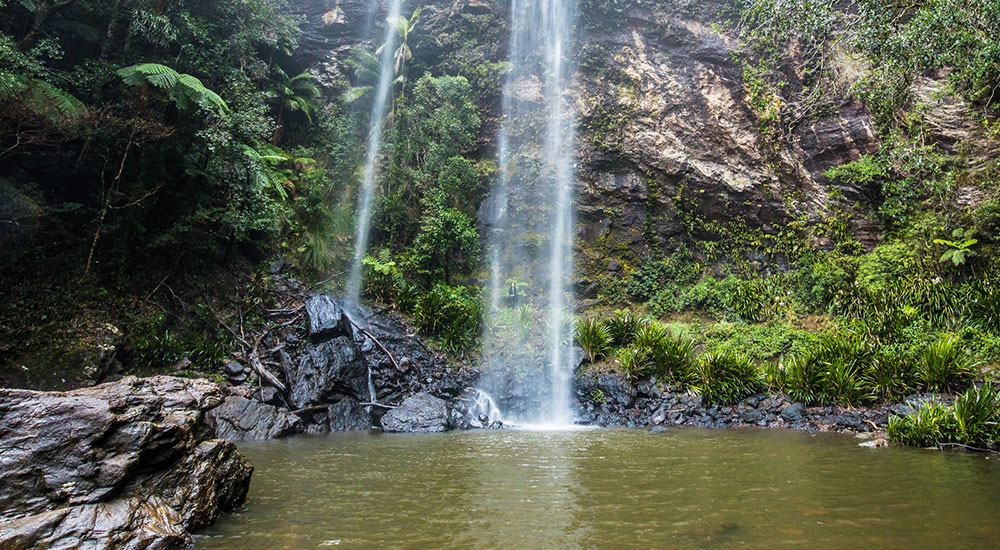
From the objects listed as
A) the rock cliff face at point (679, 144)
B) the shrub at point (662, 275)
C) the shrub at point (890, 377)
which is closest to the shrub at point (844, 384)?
the shrub at point (890, 377)

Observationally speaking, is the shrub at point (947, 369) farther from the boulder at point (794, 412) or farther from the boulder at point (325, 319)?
the boulder at point (325, 319)

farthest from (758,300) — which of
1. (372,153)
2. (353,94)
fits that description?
(353,94)

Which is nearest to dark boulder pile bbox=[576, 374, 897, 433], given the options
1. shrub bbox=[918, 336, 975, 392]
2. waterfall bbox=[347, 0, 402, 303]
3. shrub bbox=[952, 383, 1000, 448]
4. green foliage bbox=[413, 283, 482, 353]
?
shrub bbox=[918, 336, 975, 392]

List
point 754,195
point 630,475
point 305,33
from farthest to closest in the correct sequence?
1. point 305,33
2. point 754,195
3. point 630,475

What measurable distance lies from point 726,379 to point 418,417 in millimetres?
6441

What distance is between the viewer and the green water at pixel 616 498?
3240 millimetres

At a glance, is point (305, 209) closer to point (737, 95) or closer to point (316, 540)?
point (316, 540)

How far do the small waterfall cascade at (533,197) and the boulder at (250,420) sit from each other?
5.20 meters

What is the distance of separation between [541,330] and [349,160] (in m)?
8.70

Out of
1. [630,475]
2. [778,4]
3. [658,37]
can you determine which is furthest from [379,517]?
[658,37]

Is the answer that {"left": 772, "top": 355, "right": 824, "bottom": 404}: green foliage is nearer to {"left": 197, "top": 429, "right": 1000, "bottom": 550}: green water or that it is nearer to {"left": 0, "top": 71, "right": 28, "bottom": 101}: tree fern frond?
{"left": 197, "top": 429, "right": 1000, "bottom": 550}: green water

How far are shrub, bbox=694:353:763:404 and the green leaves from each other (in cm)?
1158

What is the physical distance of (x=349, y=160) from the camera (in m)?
16.2

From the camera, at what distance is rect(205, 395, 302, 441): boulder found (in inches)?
306
